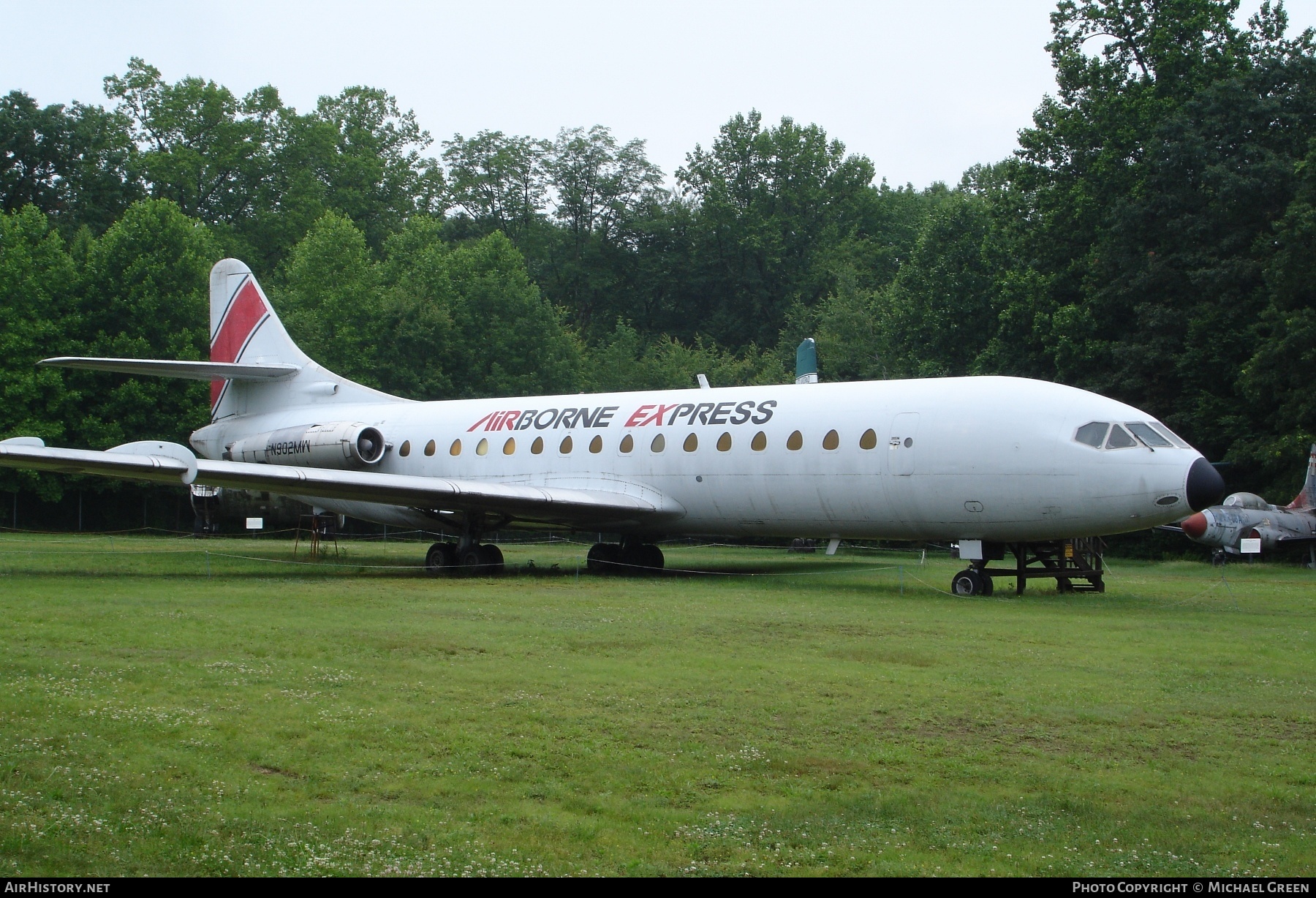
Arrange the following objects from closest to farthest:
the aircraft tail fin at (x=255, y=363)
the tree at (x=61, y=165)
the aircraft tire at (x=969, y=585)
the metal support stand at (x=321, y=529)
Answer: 1. the aircraft tire at (x=969, y=585)
2. the aircraft tail fin at (x=255, y=363)
3. the metal support stand at (x=321, y=529)
4. the tree at (x=61, y=165)

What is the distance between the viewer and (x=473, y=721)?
868 centimetres

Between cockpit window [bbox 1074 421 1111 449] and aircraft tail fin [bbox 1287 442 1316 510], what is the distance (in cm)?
1653

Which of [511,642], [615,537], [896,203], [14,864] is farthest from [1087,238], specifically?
[896,203]

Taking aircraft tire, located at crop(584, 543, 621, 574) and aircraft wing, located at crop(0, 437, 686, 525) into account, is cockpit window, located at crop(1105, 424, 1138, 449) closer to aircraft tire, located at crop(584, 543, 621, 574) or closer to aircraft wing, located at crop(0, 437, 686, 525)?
aircraft wing, located at crop(0, 437, 686, 525)

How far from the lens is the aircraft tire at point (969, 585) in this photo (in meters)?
19.2

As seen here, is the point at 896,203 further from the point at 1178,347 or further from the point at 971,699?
the point at 971,699

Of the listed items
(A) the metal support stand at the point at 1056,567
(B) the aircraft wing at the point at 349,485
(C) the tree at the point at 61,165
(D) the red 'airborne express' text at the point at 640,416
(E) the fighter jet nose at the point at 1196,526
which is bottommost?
(A) the metal support stand at the point at 1056,567

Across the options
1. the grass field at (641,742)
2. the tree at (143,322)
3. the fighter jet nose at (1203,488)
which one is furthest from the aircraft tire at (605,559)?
the tree at (143,322)

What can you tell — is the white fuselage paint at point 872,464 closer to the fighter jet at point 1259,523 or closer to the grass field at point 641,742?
the grass field at point 641,742

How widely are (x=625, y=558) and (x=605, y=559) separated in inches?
16.6

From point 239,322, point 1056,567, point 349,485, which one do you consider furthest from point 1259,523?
point 239,322

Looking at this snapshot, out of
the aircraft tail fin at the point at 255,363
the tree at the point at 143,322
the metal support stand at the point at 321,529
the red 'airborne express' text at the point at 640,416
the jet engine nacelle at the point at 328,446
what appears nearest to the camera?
the red 'airborne express' text at the point at 640,416

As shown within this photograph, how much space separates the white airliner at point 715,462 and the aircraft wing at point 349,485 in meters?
0.05
